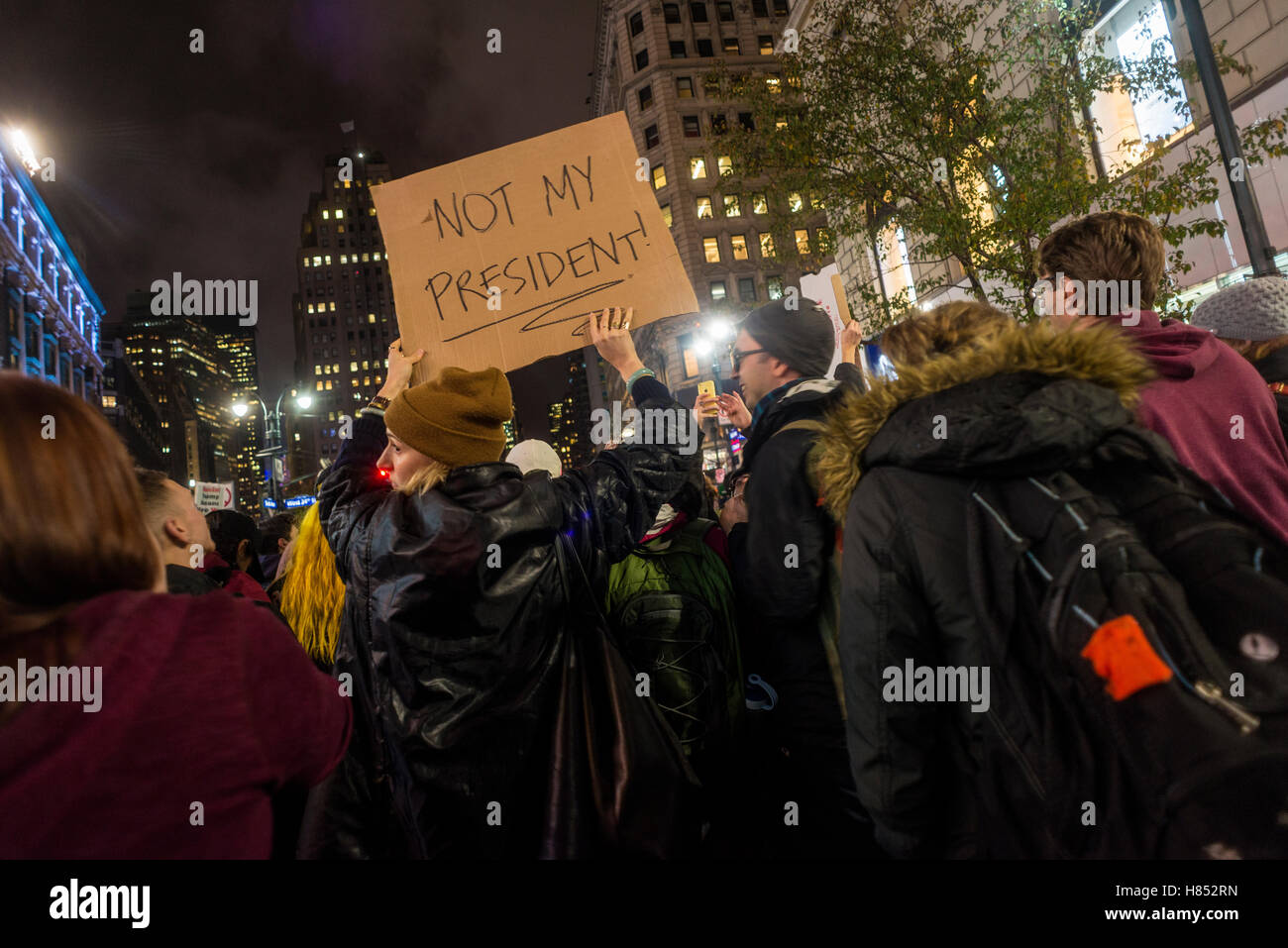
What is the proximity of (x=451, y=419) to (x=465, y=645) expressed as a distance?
75cm

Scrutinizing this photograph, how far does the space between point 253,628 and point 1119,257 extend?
9.69 feet

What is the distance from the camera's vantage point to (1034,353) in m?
1.62

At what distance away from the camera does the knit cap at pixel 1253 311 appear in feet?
9.52

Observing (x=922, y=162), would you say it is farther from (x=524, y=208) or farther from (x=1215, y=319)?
(x=524, y=208)

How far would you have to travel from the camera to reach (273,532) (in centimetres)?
696

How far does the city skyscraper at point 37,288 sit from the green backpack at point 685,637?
4937cm

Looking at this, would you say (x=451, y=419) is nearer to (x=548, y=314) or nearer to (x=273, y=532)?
(x=548, y=314)

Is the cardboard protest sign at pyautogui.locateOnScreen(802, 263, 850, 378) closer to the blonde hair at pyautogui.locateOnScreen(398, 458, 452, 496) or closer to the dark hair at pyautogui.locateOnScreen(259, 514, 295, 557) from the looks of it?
the blonde hair at pyautogui.locateOnScreen(398, 458, 452, 496)

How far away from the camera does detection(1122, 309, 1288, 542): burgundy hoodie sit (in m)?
2.15

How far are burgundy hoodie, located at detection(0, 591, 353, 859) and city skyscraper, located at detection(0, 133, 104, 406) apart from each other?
163 feet

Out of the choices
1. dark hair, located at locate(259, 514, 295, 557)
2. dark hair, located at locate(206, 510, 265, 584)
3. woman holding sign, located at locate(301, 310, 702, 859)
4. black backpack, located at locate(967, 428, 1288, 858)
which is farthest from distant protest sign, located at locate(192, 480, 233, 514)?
black backpack, located at locate(967, 428, 1288, 858)

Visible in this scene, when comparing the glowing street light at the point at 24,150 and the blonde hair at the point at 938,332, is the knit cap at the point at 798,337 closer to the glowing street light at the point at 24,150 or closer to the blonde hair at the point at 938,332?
the blonde hair at the point at 938,332

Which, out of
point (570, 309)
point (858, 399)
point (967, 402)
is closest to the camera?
point (967, 402)
